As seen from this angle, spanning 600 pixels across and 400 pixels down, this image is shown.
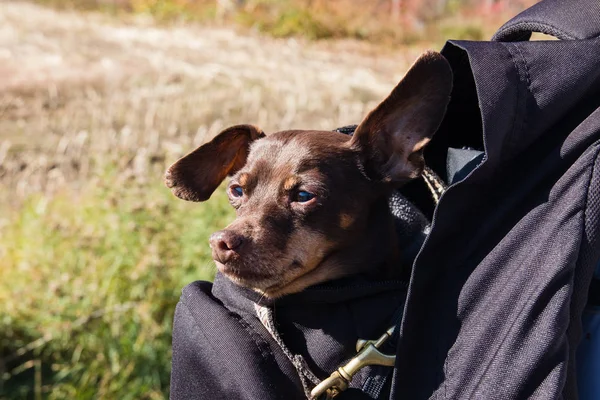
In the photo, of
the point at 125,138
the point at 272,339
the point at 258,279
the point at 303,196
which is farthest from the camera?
the point at 125,138

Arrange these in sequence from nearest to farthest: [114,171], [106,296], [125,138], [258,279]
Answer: [258,279], [106,296], [114,171], [125,138]

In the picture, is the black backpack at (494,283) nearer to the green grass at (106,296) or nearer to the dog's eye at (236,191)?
the dog's eye at (236,191)

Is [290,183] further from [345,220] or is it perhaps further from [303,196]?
[345,220]

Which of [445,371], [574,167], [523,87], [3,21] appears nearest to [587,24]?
[523,87]

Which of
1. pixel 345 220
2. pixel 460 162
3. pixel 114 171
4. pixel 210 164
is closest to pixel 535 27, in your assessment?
pixel 460 162

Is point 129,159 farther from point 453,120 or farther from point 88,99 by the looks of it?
point 453,120

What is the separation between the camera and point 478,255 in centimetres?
171

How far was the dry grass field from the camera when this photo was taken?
362 centimetres

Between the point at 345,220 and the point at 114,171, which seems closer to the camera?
the point at 345,220

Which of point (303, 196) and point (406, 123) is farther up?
point (406, 123)

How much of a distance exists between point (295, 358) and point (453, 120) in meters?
0.82

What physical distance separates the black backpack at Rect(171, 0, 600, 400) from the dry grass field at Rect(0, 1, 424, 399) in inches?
68.7

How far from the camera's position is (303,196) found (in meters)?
2.14

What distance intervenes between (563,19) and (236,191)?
1041 mm
